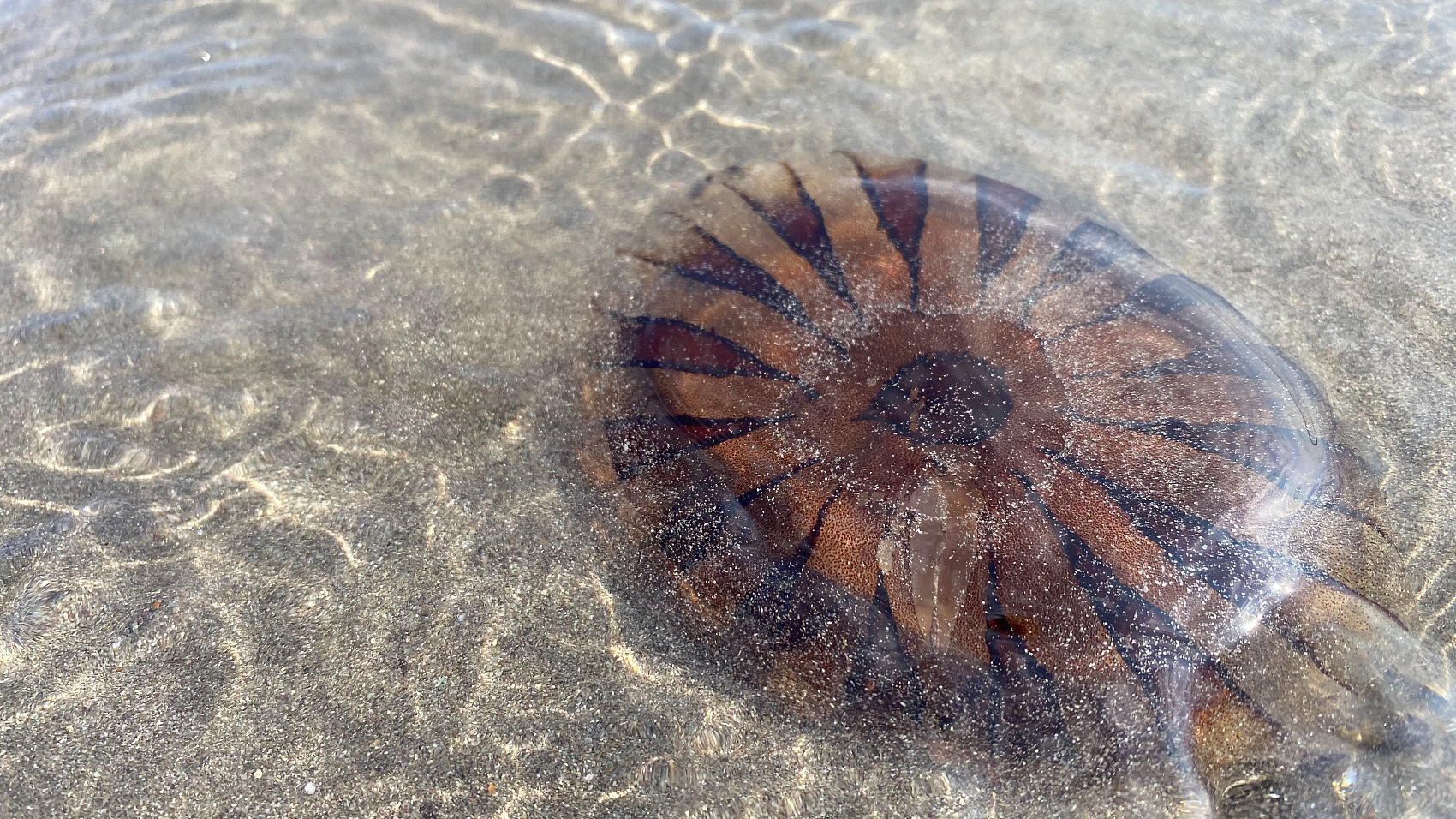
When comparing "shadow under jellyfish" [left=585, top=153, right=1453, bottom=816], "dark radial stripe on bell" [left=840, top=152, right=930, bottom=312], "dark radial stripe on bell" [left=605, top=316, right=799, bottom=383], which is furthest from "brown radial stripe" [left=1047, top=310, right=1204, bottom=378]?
"dark radial stripe on bell" [left=605, top=316, right=799, bottom=383]

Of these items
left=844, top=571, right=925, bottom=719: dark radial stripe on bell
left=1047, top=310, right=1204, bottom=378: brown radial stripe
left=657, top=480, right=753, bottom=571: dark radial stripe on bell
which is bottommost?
left=844, top=571, right=925, bottom=719: dark radial stripe on bell

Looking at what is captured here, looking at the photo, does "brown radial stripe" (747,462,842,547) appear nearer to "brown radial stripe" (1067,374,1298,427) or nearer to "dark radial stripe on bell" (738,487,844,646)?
"dark radial stripe on bell" (738,487,844,646)

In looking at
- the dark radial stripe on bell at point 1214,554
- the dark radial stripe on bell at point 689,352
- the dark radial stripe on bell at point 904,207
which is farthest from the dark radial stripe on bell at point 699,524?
the dark radial stripe on bell at point 1214,554

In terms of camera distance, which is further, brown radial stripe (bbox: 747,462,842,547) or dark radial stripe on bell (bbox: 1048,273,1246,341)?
dark radial stripe on bell (bbox: 1048,273,1246,341)

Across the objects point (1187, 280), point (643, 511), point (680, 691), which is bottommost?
Result: point (680, 691)

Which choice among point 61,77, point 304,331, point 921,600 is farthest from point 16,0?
point 921,600

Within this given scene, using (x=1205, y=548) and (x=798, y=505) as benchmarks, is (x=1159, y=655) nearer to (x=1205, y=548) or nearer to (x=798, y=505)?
(x=1205, y=548)

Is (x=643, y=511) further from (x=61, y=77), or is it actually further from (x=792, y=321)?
(x=61, y=77)
